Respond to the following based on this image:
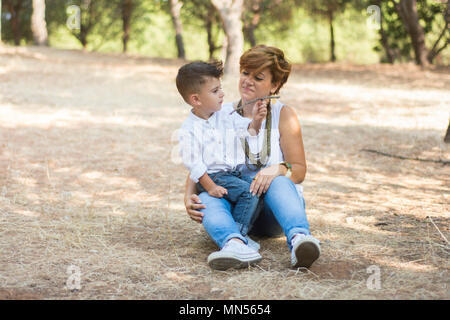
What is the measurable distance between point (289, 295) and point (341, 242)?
92 centimetres

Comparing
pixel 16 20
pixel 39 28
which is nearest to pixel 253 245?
pixel 39 28

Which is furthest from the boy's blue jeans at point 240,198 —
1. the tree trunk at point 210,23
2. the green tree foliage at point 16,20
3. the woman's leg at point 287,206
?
the green tree foliage at point 16,20

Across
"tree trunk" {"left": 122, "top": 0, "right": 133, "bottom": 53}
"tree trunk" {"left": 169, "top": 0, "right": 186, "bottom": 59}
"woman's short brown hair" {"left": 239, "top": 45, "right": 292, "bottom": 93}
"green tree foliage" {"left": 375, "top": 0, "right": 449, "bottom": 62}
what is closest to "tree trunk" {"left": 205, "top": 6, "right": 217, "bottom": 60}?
"tree trunk" {"left": 169, "top": 0, "right": 186, "bottom": 59}

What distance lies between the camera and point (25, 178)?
15.9 ft

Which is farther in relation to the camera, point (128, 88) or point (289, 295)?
point (128, 88)

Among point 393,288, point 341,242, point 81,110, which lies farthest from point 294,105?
point 393,288

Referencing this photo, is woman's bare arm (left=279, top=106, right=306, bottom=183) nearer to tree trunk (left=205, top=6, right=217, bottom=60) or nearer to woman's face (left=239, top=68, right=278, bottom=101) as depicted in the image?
woman's face (left=239, top=68, right=278, bottom=101)

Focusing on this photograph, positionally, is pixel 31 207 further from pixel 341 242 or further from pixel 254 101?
pixel 341 242

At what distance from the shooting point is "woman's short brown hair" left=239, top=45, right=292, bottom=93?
3.11m

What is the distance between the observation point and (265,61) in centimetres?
311

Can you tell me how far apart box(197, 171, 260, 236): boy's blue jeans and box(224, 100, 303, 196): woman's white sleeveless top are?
6.2 inches

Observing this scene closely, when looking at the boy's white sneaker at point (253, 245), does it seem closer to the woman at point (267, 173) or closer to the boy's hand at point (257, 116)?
the woman at point (267, 173)

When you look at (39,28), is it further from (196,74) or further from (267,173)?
Answer: (267,173)

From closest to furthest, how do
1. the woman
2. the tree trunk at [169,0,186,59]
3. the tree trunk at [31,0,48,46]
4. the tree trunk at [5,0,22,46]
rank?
the woman, the tree trunk at [31,0,48,46], the tree trunk at [169,0,186,59], the tree trunk at [5,0,22,46]
